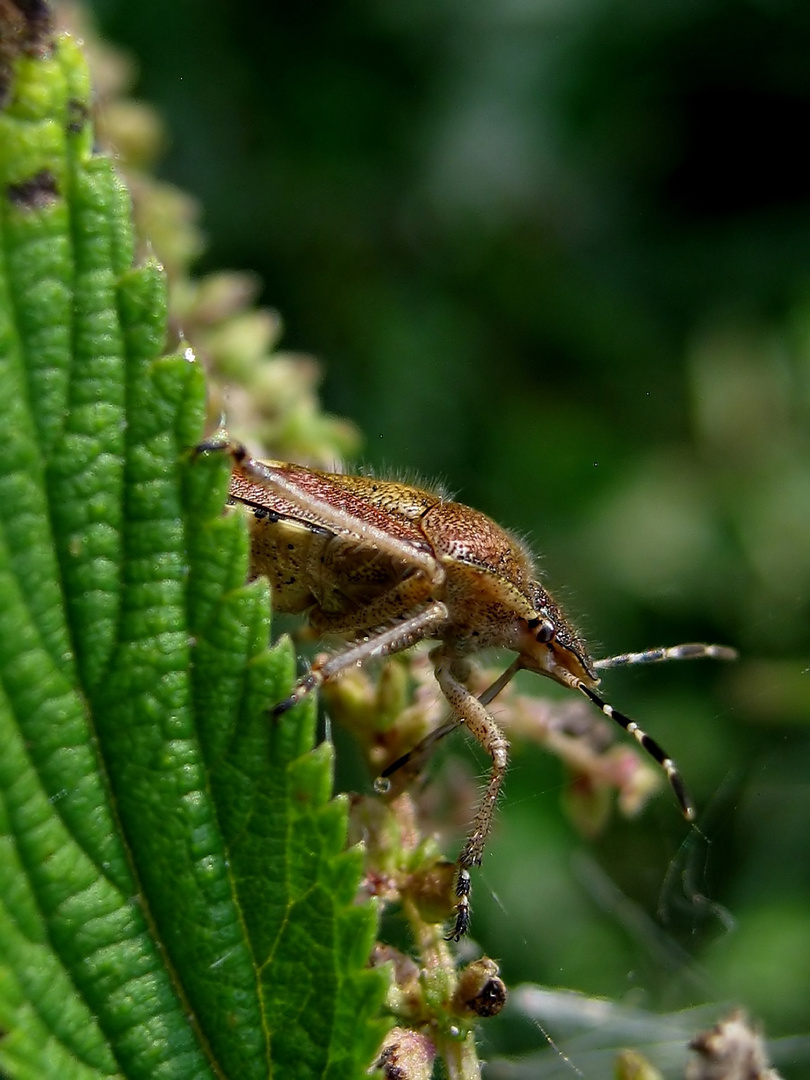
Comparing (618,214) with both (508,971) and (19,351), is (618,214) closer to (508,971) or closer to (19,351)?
(508,971)

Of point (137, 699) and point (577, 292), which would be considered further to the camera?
point (577, 292)

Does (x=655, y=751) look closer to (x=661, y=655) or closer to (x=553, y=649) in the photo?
(x=553, y=649)

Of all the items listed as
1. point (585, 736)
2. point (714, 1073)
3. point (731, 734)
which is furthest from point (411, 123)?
point (714, 1073)

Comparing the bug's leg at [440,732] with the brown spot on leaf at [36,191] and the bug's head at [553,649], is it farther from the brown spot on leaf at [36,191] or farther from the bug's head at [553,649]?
the brown spot on leaf at [36,191]

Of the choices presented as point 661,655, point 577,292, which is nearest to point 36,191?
point 661,655

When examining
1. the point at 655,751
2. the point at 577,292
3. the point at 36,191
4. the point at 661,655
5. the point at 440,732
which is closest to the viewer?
the point at 36,191

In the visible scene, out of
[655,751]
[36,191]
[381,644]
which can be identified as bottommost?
[655,751]

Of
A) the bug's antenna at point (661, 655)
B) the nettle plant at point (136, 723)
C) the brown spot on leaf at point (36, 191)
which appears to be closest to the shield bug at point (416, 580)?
the bug's antenna at point (661, 655)
